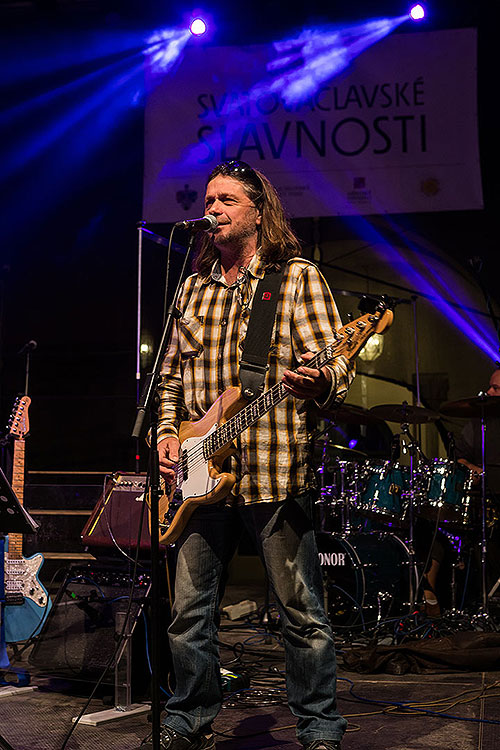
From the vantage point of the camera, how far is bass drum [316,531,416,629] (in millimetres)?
6160

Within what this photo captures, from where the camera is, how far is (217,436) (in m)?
2.94

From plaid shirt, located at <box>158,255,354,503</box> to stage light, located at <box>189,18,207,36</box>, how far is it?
501 cm

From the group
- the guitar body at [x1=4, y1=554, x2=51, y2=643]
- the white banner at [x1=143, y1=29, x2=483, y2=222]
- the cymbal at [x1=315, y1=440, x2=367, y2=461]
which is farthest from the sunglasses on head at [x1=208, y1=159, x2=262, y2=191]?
the white banner at [x1=143, y1=29, x2=483, y2=222]

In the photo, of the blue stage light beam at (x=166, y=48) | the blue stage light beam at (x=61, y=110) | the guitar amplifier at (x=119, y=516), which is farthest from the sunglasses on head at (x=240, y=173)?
the blue stage light beam at (x=61, y=110)

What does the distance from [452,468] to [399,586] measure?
99cm

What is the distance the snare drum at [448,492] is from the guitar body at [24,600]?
290 cm

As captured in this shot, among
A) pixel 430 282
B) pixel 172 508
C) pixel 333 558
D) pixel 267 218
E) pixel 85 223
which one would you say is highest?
pixel 85 223

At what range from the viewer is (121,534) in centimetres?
425

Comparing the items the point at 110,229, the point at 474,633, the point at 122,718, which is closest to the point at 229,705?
the point at 122,718

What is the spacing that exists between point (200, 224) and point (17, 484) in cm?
310

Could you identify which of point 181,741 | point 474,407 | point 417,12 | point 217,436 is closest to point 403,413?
point 474,407

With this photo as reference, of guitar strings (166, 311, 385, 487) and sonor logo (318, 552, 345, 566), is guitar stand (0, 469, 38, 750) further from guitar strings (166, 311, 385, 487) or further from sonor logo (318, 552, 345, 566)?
sonor logo (318, 552, 345, 566)

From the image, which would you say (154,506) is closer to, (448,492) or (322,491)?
(322,491)

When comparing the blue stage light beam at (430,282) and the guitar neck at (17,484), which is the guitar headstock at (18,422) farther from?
the blue stage light beam at (430,282)
